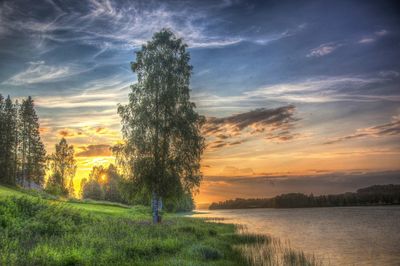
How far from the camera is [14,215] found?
2062 cm

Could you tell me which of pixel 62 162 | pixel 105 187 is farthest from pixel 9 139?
pixel 105 187

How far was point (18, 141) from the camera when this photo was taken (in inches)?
3140

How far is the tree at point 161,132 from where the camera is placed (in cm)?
2906

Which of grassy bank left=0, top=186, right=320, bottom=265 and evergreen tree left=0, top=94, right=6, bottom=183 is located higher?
evergreen tree left=0, top=94, right=6, bottom=183

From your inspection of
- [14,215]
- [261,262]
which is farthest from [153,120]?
[261,262]

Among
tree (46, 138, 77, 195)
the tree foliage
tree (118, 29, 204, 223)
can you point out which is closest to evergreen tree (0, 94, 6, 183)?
tree (46, 138, 77, 195)

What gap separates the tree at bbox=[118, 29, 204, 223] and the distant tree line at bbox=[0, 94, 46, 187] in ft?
182

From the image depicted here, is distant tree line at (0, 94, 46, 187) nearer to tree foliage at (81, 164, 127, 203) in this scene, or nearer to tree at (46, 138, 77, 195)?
tree at (46, 138, 77, 195)

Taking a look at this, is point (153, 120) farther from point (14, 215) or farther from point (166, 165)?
point (14, 215)

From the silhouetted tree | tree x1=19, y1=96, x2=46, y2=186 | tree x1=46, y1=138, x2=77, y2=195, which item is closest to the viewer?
the silhouetted tree

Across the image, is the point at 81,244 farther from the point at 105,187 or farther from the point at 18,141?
the point at 105,187

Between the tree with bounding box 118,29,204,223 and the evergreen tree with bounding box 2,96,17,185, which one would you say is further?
the evergreen tree with bounding box 2,96,17,185

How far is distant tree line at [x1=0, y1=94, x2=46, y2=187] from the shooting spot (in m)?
75.0

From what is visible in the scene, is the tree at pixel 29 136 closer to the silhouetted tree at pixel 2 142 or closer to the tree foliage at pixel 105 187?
the silhouetted tree at pixel 2 142
